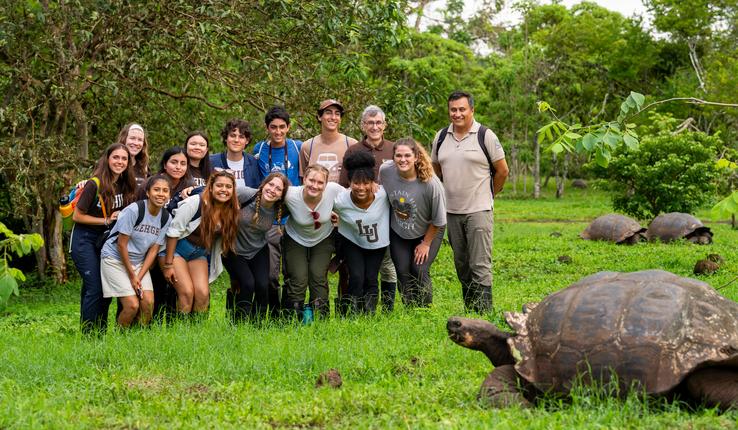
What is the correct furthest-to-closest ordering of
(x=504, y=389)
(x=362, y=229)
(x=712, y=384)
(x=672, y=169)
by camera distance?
(x=672, y=169) < (x=362, y=229) < (x=504, y=389) < (x=712, y=384)

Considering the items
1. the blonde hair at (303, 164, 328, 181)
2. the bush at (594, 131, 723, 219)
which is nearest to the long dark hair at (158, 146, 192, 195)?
the blonde hair at (303, 164, 328, 181)

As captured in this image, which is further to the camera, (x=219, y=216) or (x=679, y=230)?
(x=679, y=230)

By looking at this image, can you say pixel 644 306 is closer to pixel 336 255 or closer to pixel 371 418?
pixel 371 418

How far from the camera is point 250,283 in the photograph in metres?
6.42

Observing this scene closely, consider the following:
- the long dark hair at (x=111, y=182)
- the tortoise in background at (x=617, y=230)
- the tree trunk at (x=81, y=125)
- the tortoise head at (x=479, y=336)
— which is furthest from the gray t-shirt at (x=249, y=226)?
the tortoise in background at (x=617, y=230)

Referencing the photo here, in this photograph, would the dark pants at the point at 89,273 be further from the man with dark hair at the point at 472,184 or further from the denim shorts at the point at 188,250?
the man with dark hair at the point at 472,184

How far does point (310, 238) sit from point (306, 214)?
0.76 ft

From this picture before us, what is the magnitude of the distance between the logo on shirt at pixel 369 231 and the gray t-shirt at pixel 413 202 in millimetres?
185

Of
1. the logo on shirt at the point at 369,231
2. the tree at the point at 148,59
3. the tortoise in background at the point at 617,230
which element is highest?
the tree at the point at 148,59

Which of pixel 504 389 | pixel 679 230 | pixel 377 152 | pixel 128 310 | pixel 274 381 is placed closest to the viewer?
pixel 504 389

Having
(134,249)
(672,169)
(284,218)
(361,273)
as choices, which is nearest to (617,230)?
(672,169)

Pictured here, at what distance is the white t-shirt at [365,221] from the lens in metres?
6.48

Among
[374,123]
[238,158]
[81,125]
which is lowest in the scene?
[238,158]

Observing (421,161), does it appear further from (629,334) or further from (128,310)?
(629,334)
